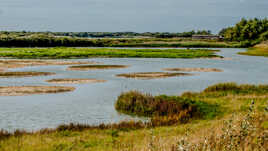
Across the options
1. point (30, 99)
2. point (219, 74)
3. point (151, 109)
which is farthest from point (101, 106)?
point (219, 74)

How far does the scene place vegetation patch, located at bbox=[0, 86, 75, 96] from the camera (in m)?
33.4

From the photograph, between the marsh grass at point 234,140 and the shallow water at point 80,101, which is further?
the shallow water at point 80,101

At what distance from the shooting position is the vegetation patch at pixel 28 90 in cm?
3338

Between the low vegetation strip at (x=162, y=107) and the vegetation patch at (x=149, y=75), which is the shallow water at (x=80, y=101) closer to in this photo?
the low vegetation strip at (x=162, y=107)

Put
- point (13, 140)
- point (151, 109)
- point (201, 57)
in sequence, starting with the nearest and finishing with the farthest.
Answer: point (13, 140), point (151, 109), point (201, 57)

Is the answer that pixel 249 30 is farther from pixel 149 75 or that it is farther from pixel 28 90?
pixel 28 90

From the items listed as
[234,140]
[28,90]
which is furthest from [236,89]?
[234,140]

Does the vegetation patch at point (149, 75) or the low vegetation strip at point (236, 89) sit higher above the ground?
the low vegetation strip at point (236, 89)

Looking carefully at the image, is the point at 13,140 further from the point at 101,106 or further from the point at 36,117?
the point at 101,106

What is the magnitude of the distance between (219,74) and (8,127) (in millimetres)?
36443

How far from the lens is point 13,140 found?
14867mm

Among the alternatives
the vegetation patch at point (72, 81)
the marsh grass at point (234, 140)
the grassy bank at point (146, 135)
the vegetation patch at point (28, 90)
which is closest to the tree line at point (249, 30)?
the vegetation patch at point (72, 81)

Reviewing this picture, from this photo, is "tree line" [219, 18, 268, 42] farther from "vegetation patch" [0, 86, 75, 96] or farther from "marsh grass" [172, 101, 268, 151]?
"marsh grass" [172, 101, 268, 151]

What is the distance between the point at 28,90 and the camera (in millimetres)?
34562
